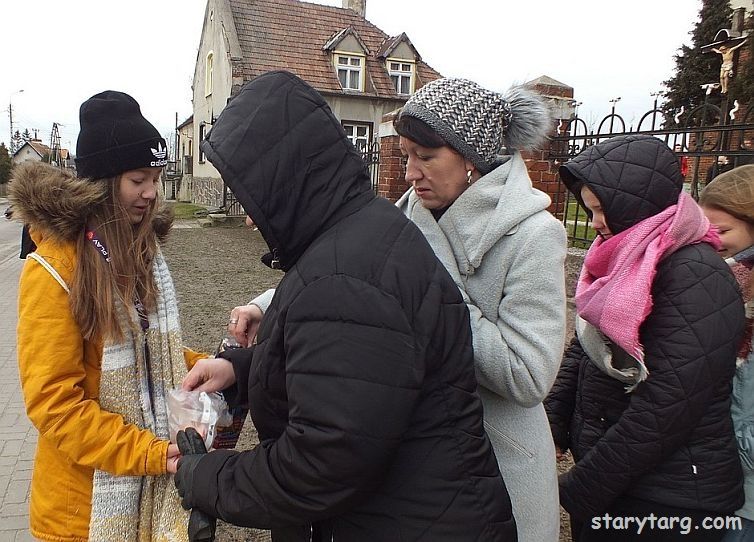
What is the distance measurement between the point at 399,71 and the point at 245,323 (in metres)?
22.1

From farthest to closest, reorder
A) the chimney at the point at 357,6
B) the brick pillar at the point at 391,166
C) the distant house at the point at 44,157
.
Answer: the chimney at the point at 357,6
the brick pillar at the point at 391,166
the distant house at the point at 44,157

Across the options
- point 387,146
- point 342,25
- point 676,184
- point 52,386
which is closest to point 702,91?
point 342,25

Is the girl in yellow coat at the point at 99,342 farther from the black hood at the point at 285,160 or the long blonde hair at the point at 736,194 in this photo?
the long blonde hair at the point at 736,194

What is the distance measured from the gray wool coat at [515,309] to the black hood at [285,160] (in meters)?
0.51

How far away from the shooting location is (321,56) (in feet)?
70.6

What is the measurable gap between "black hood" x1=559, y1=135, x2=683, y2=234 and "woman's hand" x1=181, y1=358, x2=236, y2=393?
134cm

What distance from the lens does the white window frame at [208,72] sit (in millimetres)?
23831

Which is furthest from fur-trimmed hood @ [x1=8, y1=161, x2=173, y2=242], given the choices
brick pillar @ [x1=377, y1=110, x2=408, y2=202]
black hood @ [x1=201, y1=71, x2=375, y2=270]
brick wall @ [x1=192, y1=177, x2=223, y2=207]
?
brick wall @ [x1=192, y1=177, x2=223, y2=207]

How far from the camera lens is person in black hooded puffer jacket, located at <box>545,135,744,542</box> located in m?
1.61

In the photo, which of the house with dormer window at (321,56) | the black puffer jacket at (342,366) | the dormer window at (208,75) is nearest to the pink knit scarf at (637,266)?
the black puffer jacket at (342,366)

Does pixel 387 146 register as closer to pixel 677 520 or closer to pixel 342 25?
pixel 677 520

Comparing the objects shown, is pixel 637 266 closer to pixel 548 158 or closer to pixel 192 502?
pixel 192 502

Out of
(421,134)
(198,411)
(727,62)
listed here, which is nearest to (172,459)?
(198,411)

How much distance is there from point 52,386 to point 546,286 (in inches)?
55.2
